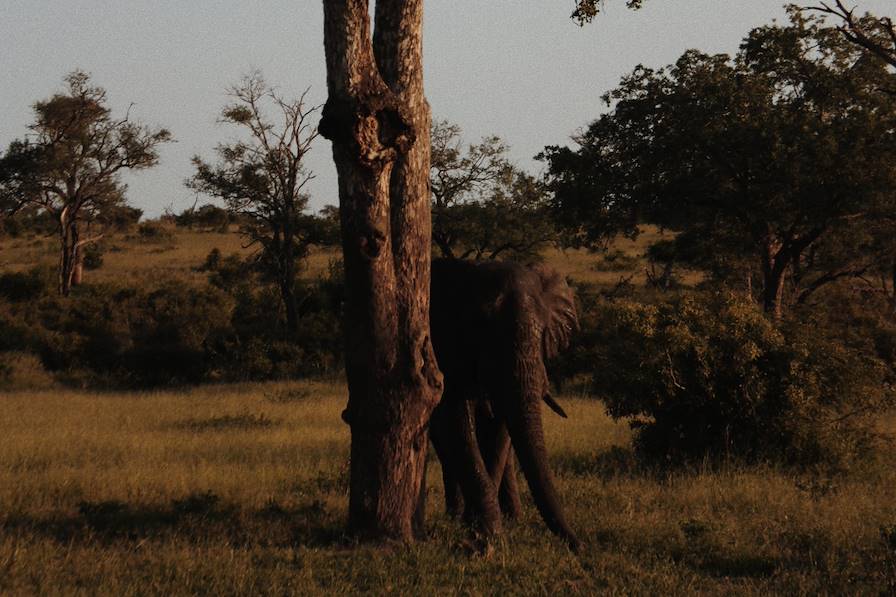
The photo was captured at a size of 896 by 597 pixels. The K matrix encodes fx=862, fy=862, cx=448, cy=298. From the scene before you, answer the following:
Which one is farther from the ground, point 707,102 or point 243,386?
point 707,102

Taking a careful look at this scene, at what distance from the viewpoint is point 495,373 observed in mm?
7547

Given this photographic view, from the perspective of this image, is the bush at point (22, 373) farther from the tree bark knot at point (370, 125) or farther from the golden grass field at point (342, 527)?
the tree bark knot at point (370, 125)

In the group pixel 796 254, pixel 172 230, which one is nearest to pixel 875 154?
pixel 796 254

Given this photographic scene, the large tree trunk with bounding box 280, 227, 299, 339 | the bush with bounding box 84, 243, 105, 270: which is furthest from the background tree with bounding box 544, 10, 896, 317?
the bush with bounding box 84, 243, 105, 270

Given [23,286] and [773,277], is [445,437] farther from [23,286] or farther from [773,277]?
[23,286]

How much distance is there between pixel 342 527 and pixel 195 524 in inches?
56.6

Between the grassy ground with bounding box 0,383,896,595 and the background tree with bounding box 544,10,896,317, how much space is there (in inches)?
377

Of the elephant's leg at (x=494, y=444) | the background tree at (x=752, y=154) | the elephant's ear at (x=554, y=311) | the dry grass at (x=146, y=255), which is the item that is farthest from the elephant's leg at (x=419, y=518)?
the dry grass at (x=146, y=255)

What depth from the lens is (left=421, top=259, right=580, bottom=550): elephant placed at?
7.43m

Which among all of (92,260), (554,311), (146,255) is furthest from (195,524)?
(146,255)

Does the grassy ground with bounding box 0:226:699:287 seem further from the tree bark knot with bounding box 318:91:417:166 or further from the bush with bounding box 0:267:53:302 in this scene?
the tree bark knot with bounding box 318:91:417:166

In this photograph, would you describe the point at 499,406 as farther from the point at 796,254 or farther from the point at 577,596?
the point at 796,254

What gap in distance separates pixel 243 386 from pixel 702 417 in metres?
14.0

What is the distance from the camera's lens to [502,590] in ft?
20.5
